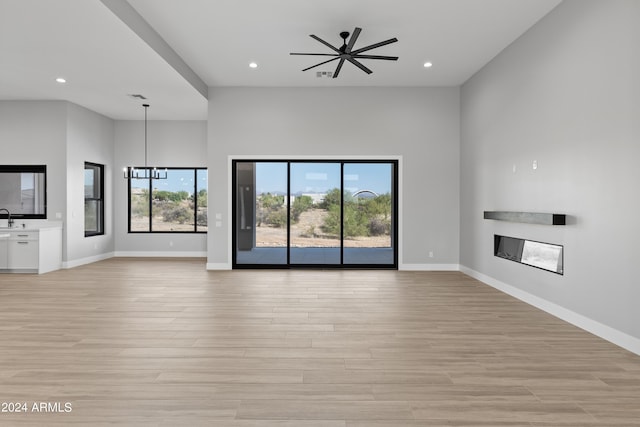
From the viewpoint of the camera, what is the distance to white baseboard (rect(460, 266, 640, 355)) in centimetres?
350

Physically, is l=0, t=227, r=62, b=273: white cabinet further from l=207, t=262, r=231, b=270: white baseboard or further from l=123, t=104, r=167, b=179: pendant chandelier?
l=207, t=262, r=231, b=270: white baseboard

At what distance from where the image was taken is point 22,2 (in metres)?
4.00

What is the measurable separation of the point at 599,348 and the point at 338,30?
186 inches

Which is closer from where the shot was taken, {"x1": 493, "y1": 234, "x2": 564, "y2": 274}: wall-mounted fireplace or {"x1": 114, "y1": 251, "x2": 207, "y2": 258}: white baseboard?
{"x1": 493, "y1": 234, "x2": 564, "y2": 274}: wall-mounted fireplace

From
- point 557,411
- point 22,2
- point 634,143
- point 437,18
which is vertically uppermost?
point 437,18

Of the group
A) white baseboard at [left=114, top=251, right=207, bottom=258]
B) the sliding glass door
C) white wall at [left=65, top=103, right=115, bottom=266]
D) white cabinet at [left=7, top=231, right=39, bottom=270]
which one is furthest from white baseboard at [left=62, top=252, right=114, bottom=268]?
the sliding glass door

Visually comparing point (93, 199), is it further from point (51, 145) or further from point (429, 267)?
point (429, 267)

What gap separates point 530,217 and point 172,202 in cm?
814

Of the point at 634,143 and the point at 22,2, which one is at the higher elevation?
the point at 22,2

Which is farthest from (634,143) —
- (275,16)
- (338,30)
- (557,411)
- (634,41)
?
(275,16)

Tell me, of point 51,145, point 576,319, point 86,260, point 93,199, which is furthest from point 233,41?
point 86,260

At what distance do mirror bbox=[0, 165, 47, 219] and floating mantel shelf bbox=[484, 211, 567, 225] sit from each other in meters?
8.60

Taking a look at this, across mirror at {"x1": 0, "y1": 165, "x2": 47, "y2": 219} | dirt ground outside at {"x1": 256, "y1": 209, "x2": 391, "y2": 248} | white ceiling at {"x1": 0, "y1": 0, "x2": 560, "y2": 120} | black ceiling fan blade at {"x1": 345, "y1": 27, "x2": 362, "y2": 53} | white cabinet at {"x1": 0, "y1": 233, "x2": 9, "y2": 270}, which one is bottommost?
white cabinet at {"x1": 0, "y1": 233, "x2": 9, "y2": 270}

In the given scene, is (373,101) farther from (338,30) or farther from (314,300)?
(314,300)
